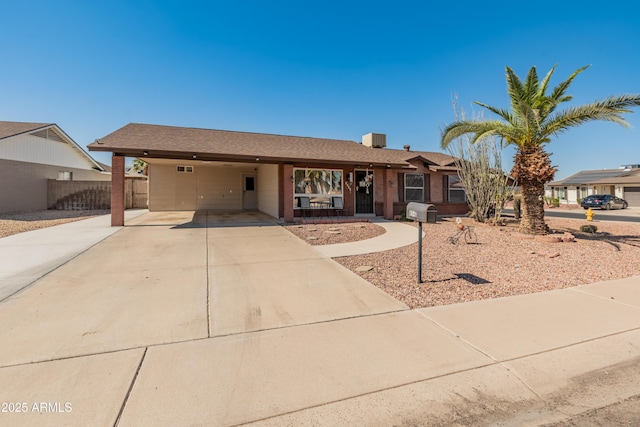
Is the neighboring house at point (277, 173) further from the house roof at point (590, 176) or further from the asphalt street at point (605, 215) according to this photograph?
the house roof at point (590, 176)

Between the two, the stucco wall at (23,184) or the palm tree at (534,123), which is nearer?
the palm tree at (534,123)

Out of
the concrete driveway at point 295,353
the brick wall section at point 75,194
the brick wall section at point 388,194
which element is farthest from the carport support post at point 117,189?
the brick wall section at point 388,194

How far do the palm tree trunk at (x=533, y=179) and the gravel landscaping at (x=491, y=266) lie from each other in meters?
0.84

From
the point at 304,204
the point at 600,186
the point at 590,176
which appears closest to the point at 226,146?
the point at 304,204

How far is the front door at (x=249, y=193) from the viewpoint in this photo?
63.8 feet

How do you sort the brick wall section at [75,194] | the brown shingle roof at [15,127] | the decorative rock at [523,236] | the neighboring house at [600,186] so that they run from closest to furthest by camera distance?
the decorative rock at [523,236]
the brown shingle roof at [15,127]
the brick wall section at [75,194]
the neighboring house at [600,186]

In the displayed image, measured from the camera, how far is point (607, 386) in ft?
8.93

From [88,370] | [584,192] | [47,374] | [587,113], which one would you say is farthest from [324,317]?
[584,192]

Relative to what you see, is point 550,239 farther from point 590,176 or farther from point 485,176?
point 590,176

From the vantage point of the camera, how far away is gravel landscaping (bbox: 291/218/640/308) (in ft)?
17.0

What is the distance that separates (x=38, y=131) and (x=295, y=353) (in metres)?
25.3

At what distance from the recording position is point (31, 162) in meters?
18.4

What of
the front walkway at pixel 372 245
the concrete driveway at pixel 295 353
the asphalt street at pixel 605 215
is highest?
the asphalt street at pixel 605 215

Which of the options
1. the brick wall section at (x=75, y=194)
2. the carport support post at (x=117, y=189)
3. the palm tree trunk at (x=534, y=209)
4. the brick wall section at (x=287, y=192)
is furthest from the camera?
the brick wall section at (x=75, y=194)
